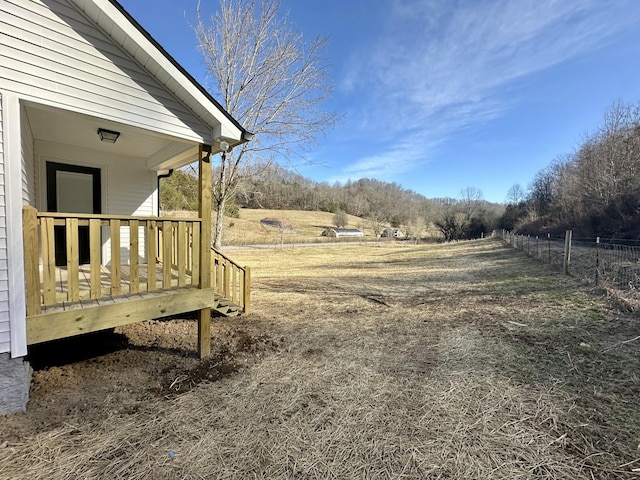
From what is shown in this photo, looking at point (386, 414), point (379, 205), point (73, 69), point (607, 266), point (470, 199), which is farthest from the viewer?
point (379, 205)

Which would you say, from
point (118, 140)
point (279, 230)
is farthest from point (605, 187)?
point (279, 230)

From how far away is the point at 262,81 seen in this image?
11.7 m

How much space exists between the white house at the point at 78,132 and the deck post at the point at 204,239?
1cm

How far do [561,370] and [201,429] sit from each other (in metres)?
4.06

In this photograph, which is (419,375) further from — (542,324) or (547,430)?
(542,324)

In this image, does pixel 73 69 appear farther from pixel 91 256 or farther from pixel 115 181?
pixel 115 181

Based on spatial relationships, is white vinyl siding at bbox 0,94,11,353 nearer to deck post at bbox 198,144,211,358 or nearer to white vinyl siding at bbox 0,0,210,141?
white vinyl siding at bbox 0,0,210,141

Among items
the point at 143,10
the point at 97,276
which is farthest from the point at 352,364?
the point at 143,10

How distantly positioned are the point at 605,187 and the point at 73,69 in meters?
32.2

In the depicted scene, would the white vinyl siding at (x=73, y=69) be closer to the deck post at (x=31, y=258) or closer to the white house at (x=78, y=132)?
the white house at (x=78, y=132)

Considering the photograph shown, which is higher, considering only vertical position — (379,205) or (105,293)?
(379,205)

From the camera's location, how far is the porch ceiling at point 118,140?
13.3 feet

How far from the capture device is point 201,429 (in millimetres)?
2732

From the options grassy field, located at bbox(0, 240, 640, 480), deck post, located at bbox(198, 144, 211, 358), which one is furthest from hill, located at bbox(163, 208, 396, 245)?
grassy field, located at bbox(0, 240, 640, 480)
